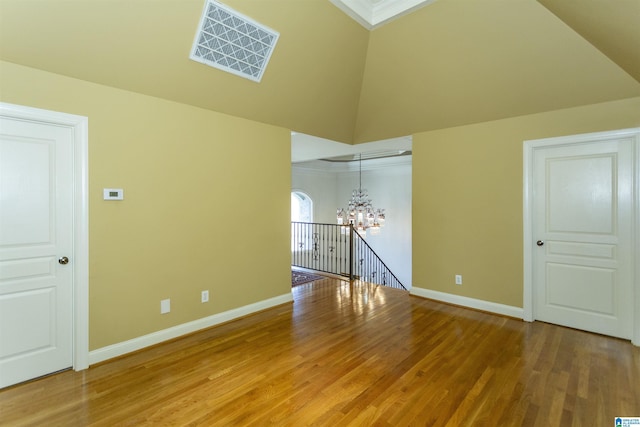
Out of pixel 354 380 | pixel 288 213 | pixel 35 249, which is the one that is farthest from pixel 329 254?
pixel 35 249

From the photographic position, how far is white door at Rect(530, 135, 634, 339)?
3.30m

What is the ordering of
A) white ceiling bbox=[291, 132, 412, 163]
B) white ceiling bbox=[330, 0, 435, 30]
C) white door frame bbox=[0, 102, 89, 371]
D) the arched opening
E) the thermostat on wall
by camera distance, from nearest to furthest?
white door frame bbox=[0, 102, 89, 371] → the thermostat on wall → white ceiling bbox=[330, 0, 435, 30] → white ceiling bbox=[291, 132, 412, 163] → the arched opening

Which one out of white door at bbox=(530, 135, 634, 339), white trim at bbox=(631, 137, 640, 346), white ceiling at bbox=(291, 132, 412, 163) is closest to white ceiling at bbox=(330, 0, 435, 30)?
white ceiling at bbox=(291, 132, 412, 163)

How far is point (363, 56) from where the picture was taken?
387 centimetres

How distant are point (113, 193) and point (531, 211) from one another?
4535 millimetres

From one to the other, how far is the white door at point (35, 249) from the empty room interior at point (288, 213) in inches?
0.6

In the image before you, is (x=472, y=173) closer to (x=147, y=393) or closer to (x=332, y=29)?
(x=332, y=29)

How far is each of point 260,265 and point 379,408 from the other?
2.39 metres

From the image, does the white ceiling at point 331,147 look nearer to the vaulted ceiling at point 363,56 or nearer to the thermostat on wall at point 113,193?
the vaulted ceiling at point 363,56

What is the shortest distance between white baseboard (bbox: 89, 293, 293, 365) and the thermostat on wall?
4.46ft

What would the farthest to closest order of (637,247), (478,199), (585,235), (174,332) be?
(478,199) → (585,235) → (174,332) → (637,247)

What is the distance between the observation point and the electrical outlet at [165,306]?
3239mm

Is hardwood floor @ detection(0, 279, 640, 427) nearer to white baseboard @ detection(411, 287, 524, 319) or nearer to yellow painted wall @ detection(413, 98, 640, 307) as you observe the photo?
white baseboard @ detection(411, 287, 524, 319)

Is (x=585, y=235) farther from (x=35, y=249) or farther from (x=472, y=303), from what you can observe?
(x=35, y=249)
